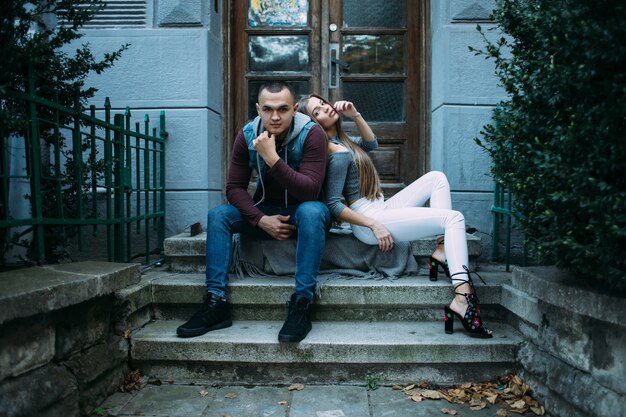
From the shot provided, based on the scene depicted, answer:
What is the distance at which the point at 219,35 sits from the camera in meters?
4.65

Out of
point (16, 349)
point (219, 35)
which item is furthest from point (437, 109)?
point (16, 349)

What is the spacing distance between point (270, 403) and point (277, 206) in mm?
1218

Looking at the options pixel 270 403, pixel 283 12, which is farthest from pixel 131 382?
pixel 283 12

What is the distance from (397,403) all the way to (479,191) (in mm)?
2256

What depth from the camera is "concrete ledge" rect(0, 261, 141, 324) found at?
6.31 feet

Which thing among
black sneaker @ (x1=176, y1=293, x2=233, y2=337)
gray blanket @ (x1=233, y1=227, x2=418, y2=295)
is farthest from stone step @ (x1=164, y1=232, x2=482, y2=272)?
black sneaker @ (x1=176, y1=293, x2=233, y2=337)

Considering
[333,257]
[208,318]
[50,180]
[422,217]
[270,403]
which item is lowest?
[270,403]

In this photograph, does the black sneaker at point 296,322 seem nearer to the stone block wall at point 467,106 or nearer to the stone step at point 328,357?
the stone step at point 328,357

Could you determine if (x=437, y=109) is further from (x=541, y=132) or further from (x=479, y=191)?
(x=541, y=132)

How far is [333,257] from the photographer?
332 centimetres

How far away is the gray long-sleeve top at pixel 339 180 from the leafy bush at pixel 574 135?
3.48ft

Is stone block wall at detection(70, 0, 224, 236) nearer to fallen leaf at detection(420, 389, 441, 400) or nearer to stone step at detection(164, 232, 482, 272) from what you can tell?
stone step at detection(164, 232, 482, 272)

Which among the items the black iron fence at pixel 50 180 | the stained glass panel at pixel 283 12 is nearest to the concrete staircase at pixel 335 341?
the black iron fence at pixel 50 180

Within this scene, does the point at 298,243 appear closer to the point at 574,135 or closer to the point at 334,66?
the point at 574,135
